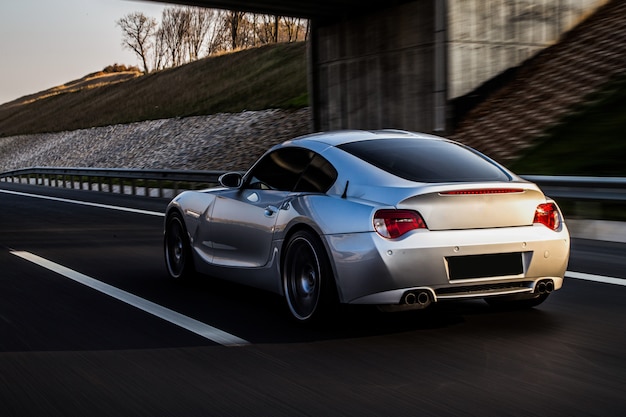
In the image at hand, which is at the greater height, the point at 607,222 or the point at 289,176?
the point at 289,176

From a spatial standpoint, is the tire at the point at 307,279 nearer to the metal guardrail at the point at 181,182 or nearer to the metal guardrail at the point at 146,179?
the metal guardrail at the point at 181,182

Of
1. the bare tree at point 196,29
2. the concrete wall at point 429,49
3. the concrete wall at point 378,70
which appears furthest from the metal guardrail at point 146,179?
the bare tree at point 196,29

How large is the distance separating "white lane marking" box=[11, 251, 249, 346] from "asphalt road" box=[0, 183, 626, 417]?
2.0 inches

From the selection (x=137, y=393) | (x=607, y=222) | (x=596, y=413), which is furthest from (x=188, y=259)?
(x=607, y=222)

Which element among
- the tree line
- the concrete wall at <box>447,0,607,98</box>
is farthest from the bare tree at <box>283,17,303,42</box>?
the concrete wall at <box>447,0,607,98</box>

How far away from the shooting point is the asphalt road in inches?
176

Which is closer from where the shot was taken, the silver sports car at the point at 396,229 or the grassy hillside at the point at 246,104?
the silver sports car at the point at 396,229

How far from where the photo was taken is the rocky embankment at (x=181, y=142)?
120ft

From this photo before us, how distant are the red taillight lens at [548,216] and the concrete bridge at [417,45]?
15.6 m

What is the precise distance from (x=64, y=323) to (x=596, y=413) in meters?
3.92

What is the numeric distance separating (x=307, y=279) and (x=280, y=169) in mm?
1159

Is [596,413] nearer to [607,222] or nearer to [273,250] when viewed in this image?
[273,250]

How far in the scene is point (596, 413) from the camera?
420cm

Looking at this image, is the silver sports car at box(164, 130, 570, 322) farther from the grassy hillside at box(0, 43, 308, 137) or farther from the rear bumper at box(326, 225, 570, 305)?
the grassy hillside at box(0, 43, 308, 137)
